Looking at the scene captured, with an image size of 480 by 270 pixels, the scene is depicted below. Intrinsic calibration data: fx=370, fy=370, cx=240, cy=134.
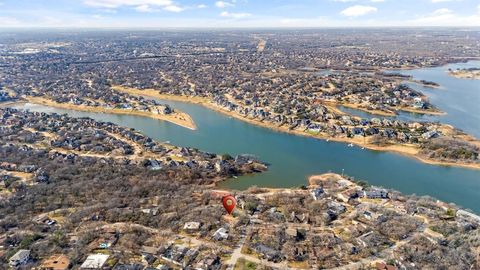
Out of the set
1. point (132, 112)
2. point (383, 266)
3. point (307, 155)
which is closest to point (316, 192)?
point (383, 266)

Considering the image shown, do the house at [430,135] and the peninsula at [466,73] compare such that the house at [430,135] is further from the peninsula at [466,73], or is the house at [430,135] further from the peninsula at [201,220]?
the peninsula at [466,73]

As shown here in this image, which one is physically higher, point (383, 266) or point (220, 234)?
point (220, 234)

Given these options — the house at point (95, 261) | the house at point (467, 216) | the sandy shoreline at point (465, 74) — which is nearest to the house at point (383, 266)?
the house at point (467, 216)

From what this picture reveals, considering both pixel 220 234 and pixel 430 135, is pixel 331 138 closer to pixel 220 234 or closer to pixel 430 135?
pixel 430 135

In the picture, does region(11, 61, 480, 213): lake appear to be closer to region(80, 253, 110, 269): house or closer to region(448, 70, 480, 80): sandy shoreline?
region(80, 253, 110, 269): house

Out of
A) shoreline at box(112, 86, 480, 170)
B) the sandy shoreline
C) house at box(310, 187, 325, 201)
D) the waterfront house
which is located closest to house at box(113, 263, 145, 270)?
the waterfront house

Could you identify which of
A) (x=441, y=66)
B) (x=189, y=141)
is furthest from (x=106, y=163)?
(x=441, y=66)
